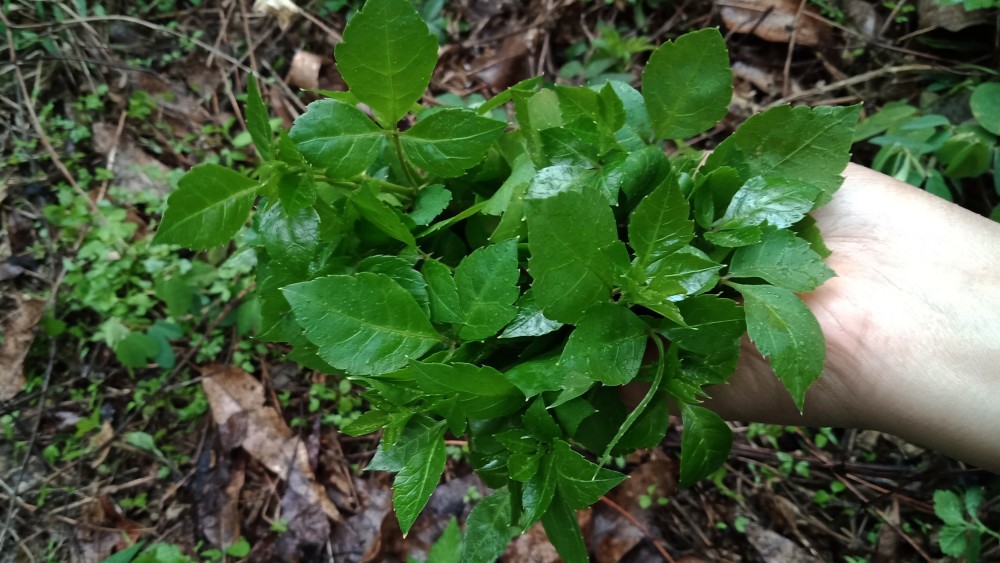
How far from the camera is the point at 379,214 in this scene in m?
0.79

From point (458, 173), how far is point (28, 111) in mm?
2228

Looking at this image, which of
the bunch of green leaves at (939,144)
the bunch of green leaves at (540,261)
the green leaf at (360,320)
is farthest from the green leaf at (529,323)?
the bunch of green leaves at (939,144)

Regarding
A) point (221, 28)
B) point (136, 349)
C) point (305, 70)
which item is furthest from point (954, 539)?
point (221, 28)

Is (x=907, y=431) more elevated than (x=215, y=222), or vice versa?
(x=215, y=222)

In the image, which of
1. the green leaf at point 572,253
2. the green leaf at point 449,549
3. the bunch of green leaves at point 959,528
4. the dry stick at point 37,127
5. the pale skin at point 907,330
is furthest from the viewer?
the dry stick at point 37,127

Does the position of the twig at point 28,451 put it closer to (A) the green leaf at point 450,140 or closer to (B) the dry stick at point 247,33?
(B) the dry stick at point 247,33

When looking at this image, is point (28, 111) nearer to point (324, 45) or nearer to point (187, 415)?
point (324, 45)

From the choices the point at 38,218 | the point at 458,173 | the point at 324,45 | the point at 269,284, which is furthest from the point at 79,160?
the point at 458,173

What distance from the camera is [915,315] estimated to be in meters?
1.00

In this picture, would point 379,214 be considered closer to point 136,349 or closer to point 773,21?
point 136,349

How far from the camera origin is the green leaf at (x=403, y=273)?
0.83 m

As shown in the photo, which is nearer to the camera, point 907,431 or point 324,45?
point 907,431

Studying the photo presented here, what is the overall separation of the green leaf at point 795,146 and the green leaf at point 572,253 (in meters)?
0.25

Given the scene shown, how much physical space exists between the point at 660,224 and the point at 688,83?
0.83 ft
